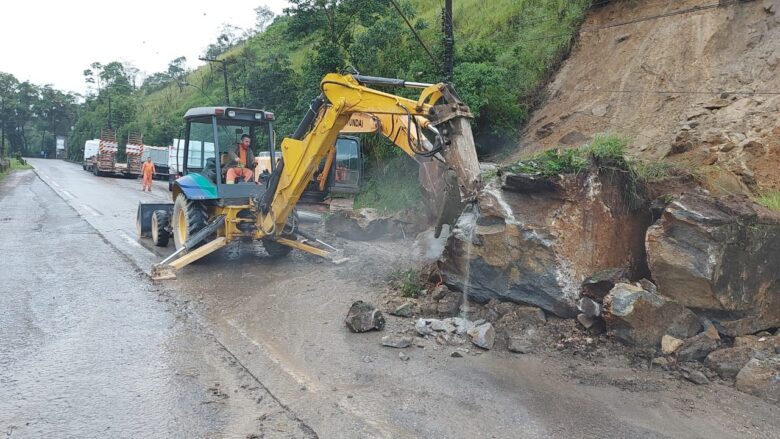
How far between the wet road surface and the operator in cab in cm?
215

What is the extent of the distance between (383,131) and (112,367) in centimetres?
469

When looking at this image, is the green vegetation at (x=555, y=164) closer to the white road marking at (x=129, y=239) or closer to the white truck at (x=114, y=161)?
the white road marking at (x=129, y=239)

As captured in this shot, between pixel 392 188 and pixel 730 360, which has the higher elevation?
pixel 392 188

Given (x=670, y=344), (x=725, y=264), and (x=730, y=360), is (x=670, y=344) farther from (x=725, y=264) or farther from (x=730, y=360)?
(x=725, y=264)

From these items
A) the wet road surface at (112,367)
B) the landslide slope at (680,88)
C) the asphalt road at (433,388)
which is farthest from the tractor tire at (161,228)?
the landslide slope at (680,88)

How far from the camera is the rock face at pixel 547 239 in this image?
237 inches

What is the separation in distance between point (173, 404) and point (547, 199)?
4.26 metres

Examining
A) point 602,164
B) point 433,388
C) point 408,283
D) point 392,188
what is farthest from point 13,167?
point 433,388

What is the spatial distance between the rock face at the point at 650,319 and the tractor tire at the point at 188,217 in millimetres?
6553

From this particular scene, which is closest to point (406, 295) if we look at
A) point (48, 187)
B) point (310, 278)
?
point (310, 278)

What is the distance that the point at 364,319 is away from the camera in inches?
238

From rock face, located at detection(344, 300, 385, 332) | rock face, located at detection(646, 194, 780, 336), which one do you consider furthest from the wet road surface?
rock face, located at detection(646, 194, 780, 336)

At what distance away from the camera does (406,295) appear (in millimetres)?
7164

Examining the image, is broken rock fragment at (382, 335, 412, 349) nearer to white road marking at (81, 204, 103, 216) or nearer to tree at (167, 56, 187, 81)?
white road marking at (81, 204, 103, 216)
